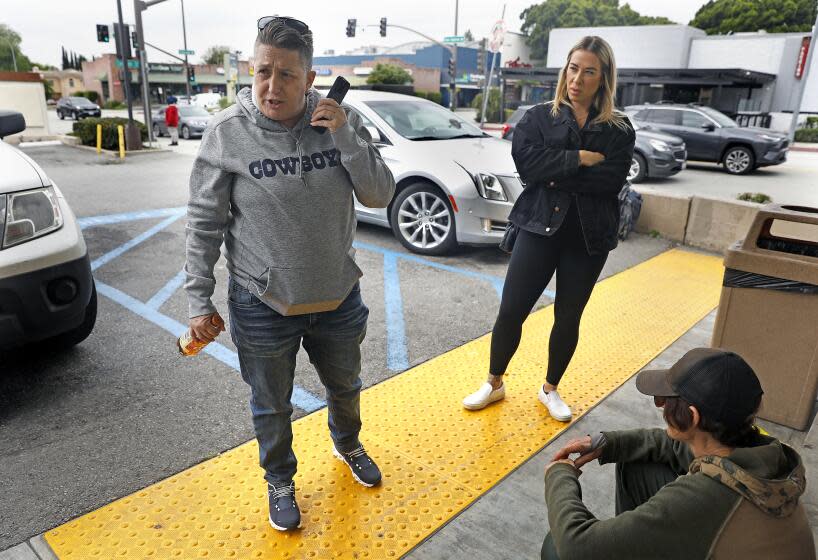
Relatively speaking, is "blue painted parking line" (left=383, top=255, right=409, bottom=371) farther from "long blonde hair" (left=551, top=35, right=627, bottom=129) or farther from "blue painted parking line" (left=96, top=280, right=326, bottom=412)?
"long blonde hair" (left=551, top=35, right=627, bottom=129)

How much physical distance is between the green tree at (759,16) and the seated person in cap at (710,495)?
59227mm

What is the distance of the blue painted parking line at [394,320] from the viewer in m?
3.91

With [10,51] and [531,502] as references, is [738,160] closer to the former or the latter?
[531,502]

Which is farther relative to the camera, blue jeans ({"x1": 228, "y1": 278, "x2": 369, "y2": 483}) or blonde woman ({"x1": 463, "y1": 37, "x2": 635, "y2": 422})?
blonde woman ({"x1": 463, "y1": 37, "x2": 635, "y2": 422})

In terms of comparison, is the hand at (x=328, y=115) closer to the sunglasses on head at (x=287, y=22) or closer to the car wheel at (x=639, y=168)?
the sunglasses on head at (x=287, y=22)

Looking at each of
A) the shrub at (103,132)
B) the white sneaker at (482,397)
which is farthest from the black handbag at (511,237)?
the shrub at (103,132)

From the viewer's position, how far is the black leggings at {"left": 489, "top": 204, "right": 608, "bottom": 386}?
2.92m

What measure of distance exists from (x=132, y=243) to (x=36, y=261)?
11.8 feet

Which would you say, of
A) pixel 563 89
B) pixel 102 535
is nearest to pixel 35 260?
pixel 102 535

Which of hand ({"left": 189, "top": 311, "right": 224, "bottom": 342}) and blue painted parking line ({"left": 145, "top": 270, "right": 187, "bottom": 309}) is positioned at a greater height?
hand ({"left": 189, "top": 311, "right": 224, "bottom": 342})

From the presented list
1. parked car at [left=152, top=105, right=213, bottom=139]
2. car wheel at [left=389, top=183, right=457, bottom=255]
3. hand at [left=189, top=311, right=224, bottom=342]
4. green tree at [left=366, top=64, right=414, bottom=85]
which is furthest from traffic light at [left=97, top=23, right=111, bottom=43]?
green tree at [left=366, top=64, right=414, bottom=85]

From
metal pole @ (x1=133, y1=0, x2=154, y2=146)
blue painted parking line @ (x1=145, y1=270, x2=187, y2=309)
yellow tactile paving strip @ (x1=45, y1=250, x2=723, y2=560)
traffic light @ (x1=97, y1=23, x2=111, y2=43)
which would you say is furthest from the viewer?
traffic light @ (x1=97, y1=23, x2=111, y2=43)

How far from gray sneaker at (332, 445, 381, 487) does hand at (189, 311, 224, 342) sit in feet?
2.87

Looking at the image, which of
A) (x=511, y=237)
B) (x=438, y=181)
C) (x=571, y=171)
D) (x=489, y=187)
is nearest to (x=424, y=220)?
(x=438, y=181)
